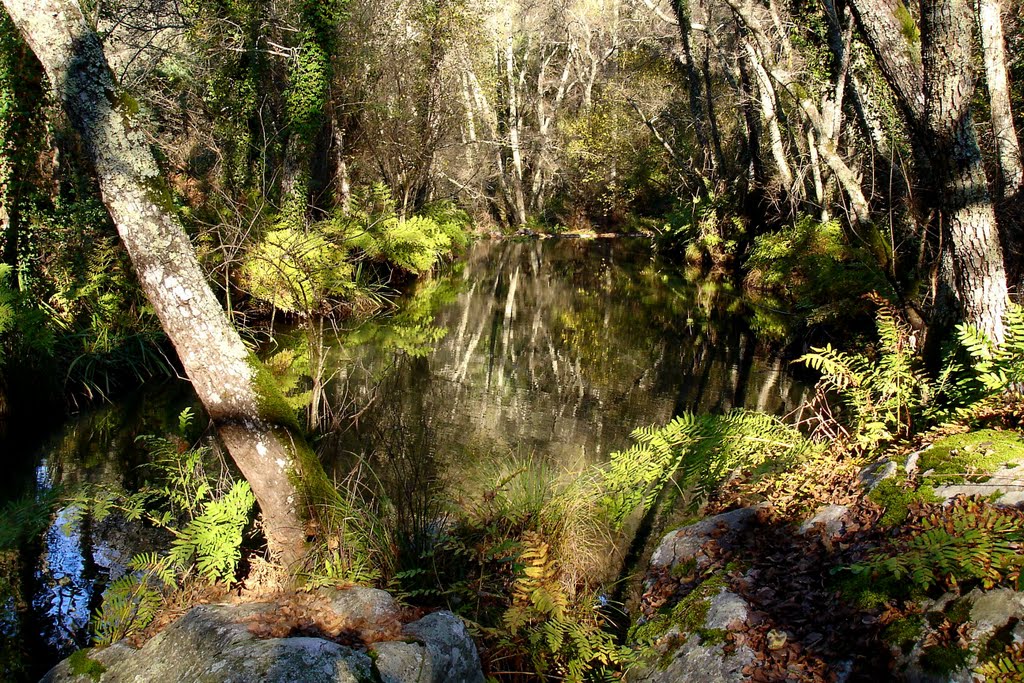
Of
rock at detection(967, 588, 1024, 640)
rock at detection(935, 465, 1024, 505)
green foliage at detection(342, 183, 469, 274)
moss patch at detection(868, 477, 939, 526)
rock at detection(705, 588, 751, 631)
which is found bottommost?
rock at detection(705, 588, 751, 631)

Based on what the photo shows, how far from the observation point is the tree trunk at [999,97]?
618 centimetres

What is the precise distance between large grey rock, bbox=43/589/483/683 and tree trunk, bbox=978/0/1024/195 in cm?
619

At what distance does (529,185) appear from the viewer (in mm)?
36594

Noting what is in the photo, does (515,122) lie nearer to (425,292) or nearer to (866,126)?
(425,292)

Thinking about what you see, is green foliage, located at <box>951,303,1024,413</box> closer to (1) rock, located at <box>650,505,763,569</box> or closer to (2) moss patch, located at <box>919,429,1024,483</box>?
(2) moss patch, located at <box>919,429,1024,483</box>

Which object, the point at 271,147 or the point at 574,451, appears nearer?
the point at 574,451

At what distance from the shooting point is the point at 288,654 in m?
2.98

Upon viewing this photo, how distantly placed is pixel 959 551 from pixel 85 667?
400 cm

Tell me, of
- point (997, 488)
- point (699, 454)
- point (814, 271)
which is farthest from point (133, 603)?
point (814, 271)

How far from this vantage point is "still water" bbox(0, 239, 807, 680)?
5535 mm

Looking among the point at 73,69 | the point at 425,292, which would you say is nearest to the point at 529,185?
the point at 425,292

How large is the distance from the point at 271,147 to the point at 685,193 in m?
18.7

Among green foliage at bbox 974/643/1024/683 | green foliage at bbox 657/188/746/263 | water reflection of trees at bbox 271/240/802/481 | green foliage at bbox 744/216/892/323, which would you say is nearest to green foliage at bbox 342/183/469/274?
water reflection of trees at bbox 271/240/802/481

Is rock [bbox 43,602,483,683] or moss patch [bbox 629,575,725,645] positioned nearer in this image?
rock [bbox 43,602,483,683]
